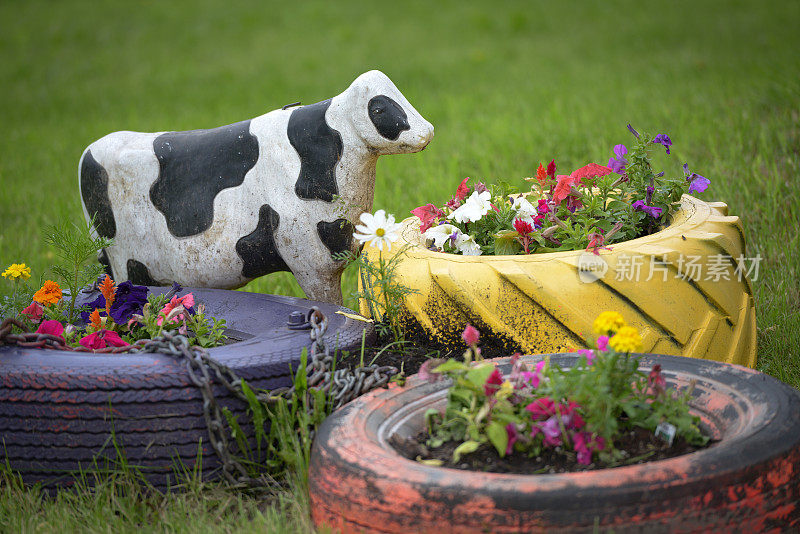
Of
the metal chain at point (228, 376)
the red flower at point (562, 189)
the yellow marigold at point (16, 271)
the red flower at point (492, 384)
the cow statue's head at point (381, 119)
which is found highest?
the cow statue's head at point (381, 119)

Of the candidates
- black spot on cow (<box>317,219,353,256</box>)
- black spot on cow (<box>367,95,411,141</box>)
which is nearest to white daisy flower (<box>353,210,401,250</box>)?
black spot on cow (<box>317,219,353,256</box>)

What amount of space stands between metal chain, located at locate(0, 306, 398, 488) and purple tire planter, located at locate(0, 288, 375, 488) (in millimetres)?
33

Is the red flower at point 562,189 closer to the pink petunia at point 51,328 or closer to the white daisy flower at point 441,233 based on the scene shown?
the white daisy flower at point 441,233

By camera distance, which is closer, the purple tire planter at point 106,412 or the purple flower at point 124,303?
the purple tire planter at point 106,412

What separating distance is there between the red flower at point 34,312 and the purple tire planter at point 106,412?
0.45 meters

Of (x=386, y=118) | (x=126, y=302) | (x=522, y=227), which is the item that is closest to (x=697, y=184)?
(x=522, y=227)

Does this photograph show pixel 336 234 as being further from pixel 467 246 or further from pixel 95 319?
pixel 95 319

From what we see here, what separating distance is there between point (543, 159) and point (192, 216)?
11.3 feet

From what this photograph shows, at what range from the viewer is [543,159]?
5883mm

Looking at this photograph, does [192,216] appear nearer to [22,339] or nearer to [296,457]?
[22,339]

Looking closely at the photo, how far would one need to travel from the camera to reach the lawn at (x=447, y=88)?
4684 mm

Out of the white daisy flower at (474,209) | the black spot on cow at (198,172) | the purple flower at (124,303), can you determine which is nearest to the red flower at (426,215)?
the white daisy flower at (474,209)

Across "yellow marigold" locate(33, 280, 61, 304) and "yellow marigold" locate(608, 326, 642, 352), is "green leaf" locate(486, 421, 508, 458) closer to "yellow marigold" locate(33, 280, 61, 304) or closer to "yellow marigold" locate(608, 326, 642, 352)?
"yellow marigold" locate(608, 326, 642, 352)

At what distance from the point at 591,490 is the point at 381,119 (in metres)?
1.59
